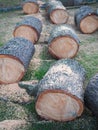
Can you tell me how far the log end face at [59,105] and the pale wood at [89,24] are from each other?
472 centimetres

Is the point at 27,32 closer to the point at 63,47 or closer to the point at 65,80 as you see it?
the point at 63,47

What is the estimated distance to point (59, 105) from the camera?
4.12 m

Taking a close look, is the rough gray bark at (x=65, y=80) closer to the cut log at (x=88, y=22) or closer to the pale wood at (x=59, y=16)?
the cut log at (x=88, y=22)

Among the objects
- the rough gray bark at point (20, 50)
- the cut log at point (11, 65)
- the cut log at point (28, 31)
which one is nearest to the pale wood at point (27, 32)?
the cut log at point (28, 31)

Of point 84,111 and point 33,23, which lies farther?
point 33,23

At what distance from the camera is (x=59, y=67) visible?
4.82 metres

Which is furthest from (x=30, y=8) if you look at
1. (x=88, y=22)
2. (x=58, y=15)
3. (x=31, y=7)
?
(x=88, y=22)

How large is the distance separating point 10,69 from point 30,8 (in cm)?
655

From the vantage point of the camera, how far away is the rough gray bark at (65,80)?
413cm

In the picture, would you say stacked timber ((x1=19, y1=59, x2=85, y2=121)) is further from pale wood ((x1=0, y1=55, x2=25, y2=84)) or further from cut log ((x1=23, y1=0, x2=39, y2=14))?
cut log ((x1=23, y1=0, x2=39, y2=14))

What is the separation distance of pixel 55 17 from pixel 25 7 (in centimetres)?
205

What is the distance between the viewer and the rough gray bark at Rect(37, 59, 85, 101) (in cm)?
413

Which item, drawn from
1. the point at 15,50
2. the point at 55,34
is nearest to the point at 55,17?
the point at 55,34

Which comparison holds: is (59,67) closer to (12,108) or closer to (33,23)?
(12,108)
